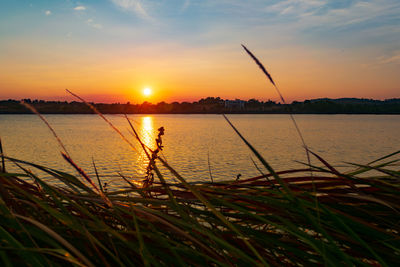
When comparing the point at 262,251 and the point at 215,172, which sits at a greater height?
the point at 262,251

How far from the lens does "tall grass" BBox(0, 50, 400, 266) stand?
1.02m

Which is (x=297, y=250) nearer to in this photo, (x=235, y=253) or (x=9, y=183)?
(x=235, y=253)

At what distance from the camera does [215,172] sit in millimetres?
27953

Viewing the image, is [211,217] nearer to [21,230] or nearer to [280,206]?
[280,206]

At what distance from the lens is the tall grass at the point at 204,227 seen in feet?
3.33

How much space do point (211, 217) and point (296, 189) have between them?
46 cm

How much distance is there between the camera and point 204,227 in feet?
3.93

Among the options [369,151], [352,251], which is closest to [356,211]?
[352,251]

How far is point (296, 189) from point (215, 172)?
26623mm

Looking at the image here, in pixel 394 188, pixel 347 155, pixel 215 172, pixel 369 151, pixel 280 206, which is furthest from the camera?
pixel 369 151

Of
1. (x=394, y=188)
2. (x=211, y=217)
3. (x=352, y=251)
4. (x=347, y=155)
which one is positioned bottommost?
(x=347, y=155)

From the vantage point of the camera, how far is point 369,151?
4300cm

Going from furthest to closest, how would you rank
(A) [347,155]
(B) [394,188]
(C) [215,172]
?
(A) [347,155] < (C) [215,172] < (B) [394,188]

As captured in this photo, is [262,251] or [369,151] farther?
[369,151]
